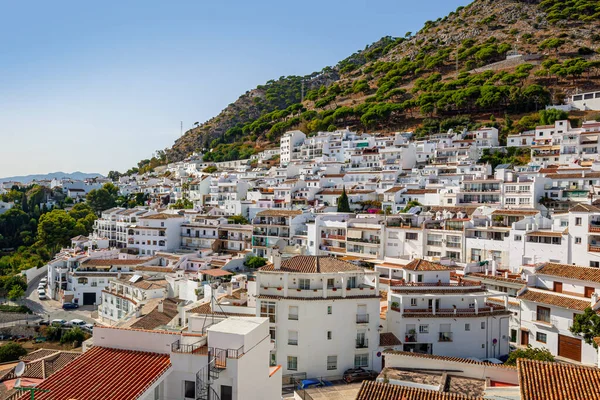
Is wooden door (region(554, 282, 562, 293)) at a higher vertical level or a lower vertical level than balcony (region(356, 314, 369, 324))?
higher

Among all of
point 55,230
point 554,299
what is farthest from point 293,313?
point 55,230

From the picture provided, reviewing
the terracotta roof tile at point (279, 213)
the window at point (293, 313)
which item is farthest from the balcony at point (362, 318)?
the terracotta roof tile at point (279, 213)

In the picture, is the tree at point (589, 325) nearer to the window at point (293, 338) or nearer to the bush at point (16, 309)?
the window at point (293, 338)

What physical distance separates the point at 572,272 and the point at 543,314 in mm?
3188

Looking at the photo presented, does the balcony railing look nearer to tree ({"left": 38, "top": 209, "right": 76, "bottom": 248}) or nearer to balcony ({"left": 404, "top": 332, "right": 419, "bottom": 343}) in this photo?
balcony ({"left": 404, "top": 332, "right": 419, "bottom": 343})

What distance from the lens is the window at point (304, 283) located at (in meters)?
25.9

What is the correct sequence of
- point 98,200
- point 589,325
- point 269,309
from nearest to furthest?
point 589,325, point 269,309, point 98,200

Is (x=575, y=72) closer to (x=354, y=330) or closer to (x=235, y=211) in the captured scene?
(x=235, y=211)

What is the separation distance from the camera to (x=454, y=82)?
10356cm

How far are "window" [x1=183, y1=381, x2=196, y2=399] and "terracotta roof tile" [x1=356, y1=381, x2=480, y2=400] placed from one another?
437 centimetres

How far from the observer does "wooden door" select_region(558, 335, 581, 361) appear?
2698 cm

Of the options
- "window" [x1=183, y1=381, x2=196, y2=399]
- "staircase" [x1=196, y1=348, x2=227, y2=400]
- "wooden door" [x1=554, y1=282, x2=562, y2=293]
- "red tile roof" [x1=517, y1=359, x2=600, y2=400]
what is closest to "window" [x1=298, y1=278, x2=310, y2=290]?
"red tile roof" [x1=517, y1=359, x2=600, y2=400]

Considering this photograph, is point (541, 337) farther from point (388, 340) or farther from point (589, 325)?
A: point (388, 340)

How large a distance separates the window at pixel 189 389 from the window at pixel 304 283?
1476 centimetres
